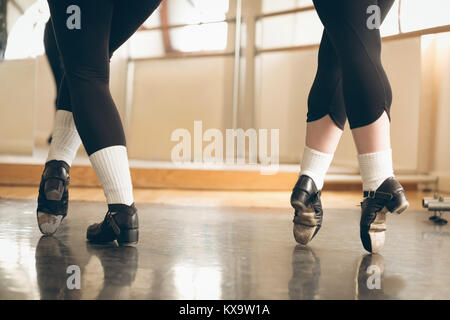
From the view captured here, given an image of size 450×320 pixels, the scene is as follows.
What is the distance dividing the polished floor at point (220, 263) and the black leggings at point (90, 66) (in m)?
0.25

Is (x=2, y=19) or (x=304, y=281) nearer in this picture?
(x=304, y=281)

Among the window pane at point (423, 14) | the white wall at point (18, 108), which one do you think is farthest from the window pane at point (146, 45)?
the window pane at point (423, 14)

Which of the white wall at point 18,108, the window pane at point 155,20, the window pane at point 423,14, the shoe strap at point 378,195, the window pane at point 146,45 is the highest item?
the window pane at point 155,20

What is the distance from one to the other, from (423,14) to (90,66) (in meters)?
2.43

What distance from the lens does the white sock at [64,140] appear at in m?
1.33

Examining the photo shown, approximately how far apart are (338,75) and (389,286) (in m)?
0.53

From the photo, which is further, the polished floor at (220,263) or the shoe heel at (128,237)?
the shoe heel at (128,237)

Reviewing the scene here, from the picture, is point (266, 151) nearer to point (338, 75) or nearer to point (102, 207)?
point (102, 207)

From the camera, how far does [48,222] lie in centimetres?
132

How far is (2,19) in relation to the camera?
12.2 ft

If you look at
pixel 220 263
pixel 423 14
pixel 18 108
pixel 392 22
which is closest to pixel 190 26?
pixel 18 108

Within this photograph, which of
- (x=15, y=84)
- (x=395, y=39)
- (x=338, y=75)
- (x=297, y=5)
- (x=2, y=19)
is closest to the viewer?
(x=338, y=75)

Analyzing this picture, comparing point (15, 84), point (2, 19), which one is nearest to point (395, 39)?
point (15, 84)

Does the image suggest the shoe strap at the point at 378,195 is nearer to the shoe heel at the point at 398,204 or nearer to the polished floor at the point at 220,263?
the shoe heel at the point at 398,204
